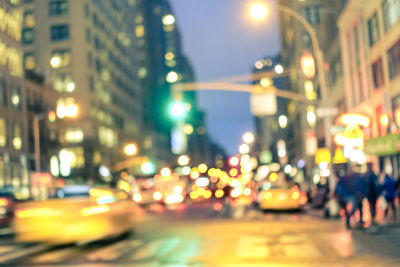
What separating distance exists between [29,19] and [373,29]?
59.0 metres

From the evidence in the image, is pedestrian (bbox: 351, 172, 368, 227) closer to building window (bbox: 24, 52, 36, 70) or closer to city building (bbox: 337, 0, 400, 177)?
city building (bbox: 337, 0, 400, 177)

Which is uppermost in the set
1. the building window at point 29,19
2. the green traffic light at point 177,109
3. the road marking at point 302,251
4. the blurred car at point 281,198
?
the building window at point 29,19

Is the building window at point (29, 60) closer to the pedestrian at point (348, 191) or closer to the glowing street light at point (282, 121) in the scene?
the glowing street light at point (282, 121)

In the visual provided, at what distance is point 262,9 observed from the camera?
2594cm

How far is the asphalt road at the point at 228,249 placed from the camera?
11828 millimetres

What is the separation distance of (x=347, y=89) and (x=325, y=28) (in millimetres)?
14107

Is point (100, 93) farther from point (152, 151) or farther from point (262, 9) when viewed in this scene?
point (262, 9)

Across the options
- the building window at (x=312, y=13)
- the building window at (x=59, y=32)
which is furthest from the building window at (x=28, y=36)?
the building window at (x=312, y=13)

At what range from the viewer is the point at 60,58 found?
278ft

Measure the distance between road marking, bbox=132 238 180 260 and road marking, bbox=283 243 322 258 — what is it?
2.52m

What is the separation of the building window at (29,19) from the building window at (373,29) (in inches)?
2265

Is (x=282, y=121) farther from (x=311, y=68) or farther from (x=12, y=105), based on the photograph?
(x=311, y=68)

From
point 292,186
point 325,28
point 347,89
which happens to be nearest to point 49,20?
point 325,28

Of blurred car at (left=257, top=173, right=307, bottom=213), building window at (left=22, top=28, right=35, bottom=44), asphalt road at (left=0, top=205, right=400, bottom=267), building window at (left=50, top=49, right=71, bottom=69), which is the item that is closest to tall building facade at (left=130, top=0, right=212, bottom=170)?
building window at (left=22, top=28, right=35, bottom=44)
